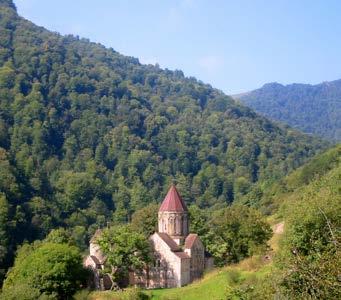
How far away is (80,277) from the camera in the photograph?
42.7 metres

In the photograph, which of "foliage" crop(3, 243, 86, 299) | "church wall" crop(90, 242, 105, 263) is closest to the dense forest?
"foliage" crop(3, 243, 86, 299)

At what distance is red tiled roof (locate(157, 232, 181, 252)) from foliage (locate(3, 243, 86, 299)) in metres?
6.93

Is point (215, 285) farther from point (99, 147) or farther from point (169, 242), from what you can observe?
point (99, 147)

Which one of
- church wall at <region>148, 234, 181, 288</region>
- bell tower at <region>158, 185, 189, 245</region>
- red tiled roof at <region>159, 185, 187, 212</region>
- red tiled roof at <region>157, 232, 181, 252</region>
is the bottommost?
church wall at <region>148, 234, 181, 288</region>

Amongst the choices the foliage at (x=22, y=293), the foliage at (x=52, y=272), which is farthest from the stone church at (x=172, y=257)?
the foliage at (x=22, y=293)

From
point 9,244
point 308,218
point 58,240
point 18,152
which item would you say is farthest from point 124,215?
point 308,218

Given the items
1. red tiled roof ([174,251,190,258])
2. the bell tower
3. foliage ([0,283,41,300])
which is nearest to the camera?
foliage ([0,283,41,300])

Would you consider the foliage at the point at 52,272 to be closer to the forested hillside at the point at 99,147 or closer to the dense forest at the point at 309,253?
the dense forest at the point at 309,253

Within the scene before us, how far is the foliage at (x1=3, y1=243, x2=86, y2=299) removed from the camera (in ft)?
131

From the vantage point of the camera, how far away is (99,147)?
130 m

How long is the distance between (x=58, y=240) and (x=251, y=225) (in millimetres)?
17408

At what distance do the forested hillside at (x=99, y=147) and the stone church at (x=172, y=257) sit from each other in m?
30.3

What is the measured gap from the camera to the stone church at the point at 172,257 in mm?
45938

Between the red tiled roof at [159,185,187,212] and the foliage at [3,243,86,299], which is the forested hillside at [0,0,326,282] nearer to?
the red tiled roof at [159,185,187,212]
